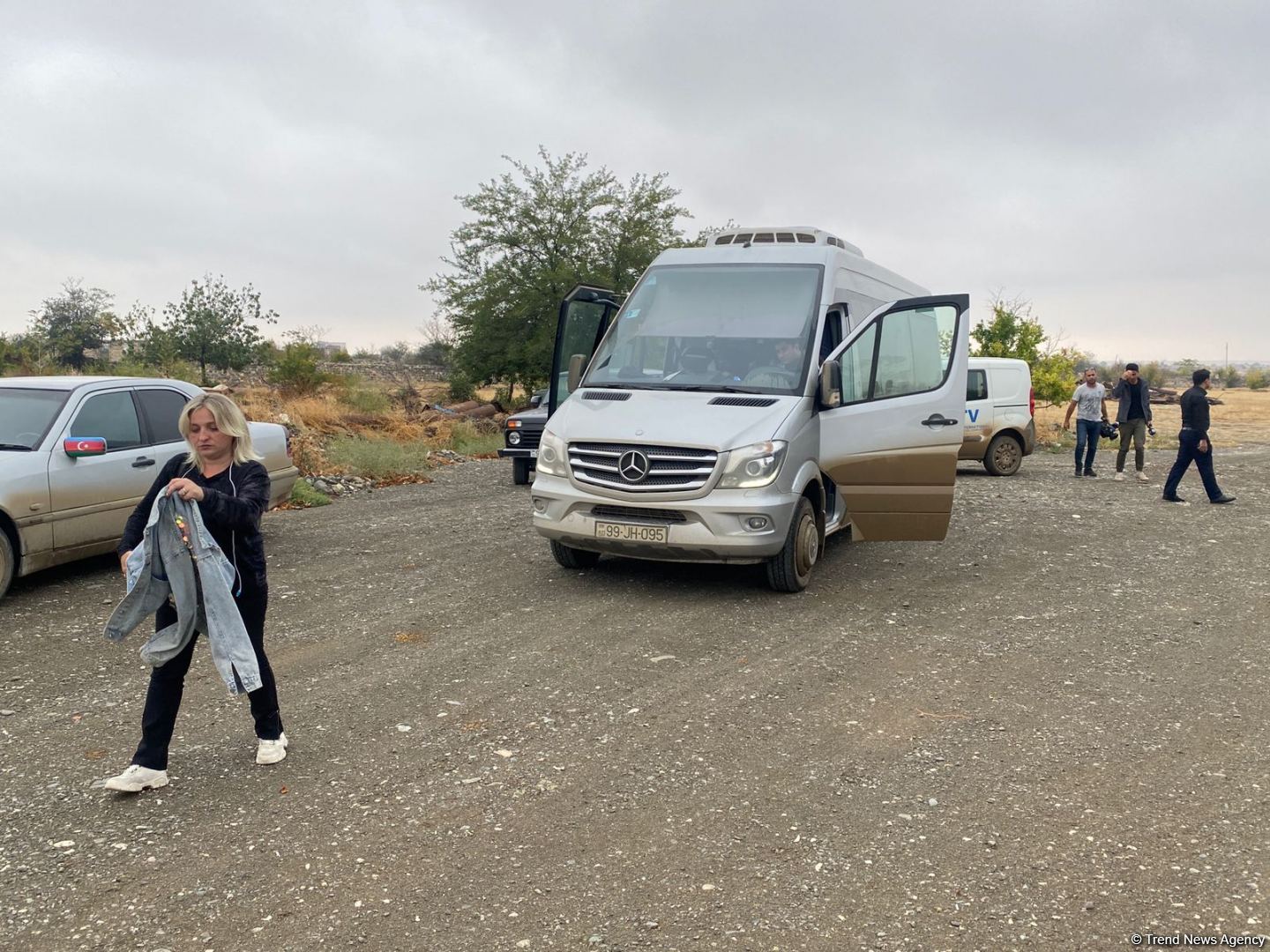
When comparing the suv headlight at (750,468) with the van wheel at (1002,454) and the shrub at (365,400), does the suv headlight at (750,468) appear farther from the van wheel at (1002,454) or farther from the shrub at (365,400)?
the shrub at (365,400)

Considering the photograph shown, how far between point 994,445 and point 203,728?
1533cm

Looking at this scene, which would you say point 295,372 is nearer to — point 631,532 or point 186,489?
point 631,532

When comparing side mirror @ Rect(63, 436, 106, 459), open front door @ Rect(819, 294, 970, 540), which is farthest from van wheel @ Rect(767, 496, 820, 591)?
side mirror @ Rect(63, 436, 106, 459)

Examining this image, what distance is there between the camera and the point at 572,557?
8.41 metres

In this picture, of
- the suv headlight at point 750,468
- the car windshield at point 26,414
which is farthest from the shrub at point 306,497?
the suv headlight at point 750,468

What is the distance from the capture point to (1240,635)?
669 cm

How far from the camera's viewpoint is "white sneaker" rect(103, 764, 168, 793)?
162 inches

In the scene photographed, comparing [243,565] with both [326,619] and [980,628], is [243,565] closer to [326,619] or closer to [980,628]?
[326,619]

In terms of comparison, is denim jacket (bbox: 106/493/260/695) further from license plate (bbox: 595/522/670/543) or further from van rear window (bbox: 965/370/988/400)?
van rear window (bbox: 965/370/988/400)

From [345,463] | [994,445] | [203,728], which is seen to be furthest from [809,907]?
[994,445]

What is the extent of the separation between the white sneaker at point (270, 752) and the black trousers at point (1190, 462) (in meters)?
11.9

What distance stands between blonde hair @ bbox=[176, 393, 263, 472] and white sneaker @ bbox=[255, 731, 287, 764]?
1.24 m

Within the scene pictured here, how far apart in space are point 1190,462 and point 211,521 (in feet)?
41.9

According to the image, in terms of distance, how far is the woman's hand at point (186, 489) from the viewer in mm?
3893
